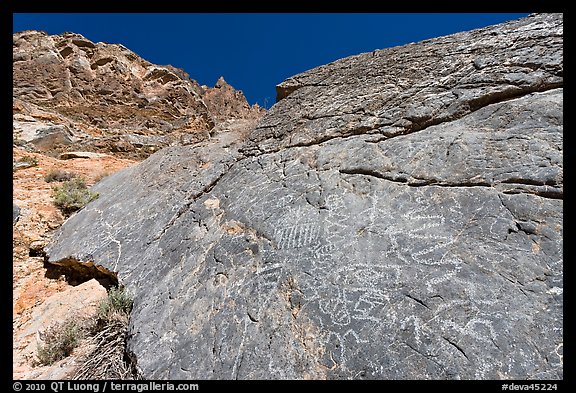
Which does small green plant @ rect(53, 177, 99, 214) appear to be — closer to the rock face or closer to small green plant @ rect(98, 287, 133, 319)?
the rock face

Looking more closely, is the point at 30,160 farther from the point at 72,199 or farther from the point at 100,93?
the point at 100,93

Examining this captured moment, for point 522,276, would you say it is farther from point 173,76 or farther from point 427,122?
point 173,76

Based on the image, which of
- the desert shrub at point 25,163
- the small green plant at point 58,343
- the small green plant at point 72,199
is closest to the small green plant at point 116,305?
the small green plant at point 58,343

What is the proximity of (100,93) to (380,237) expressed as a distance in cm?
1797

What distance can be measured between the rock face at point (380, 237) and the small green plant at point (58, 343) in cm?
61

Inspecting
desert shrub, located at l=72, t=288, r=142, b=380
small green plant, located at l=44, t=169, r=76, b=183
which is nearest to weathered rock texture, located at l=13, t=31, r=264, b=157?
small green plant, located at l=44, t=169, r=76, b=183

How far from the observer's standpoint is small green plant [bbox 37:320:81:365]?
2.80 metres

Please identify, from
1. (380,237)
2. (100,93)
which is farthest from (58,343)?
(100,93)

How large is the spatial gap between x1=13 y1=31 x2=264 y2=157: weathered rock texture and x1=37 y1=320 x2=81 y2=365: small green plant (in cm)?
1001

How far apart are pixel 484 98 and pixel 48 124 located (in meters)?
13.7

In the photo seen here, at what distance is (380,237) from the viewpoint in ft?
8.25

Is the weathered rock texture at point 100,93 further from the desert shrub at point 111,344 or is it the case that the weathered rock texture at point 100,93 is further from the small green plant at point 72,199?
the desert shrub at point 111,344

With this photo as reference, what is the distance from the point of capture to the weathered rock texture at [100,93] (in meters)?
14.0

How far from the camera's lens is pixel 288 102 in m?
4.85
